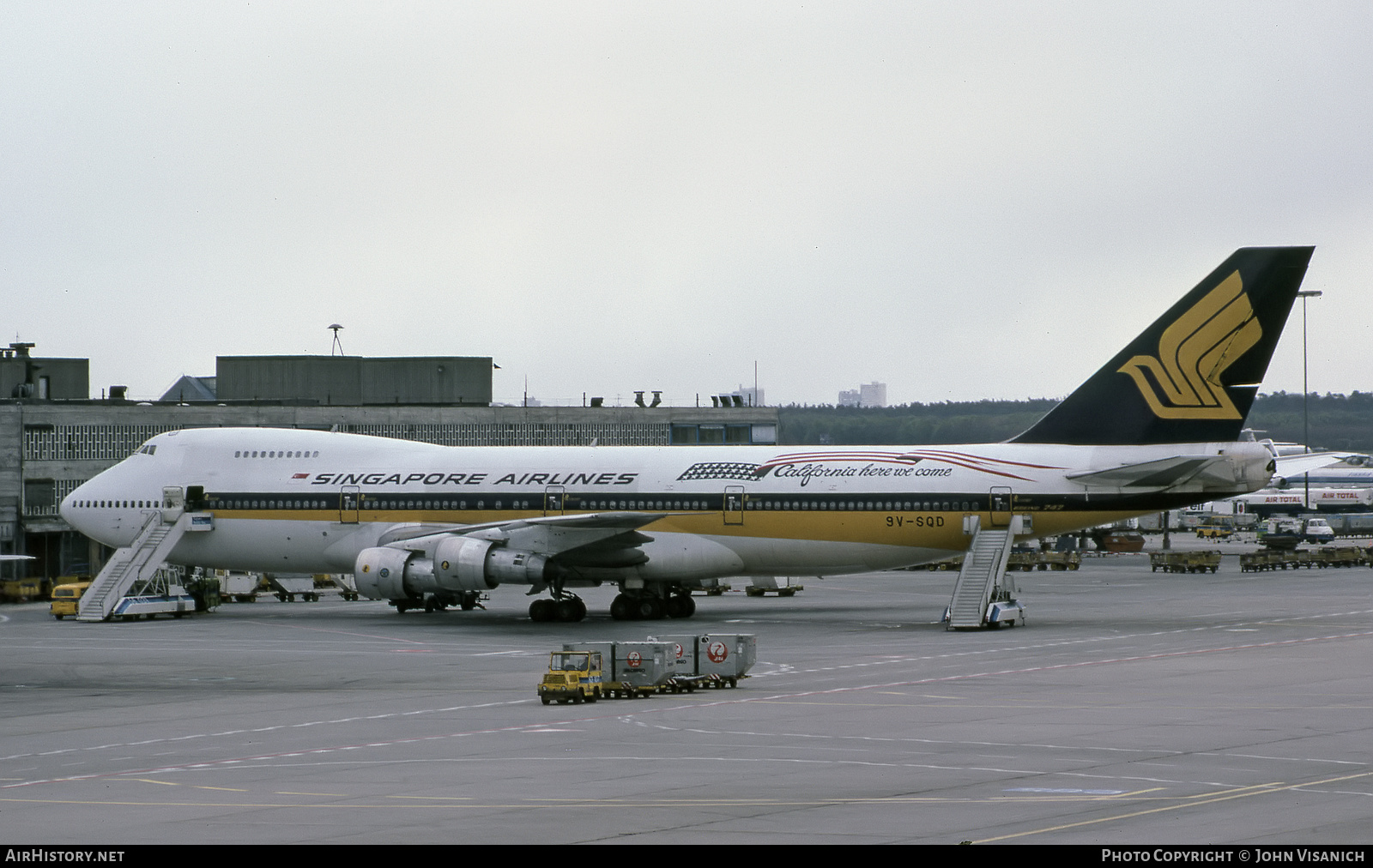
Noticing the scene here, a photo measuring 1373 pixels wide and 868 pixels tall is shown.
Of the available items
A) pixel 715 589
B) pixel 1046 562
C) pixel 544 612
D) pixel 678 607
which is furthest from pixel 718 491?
pixel 1046 562

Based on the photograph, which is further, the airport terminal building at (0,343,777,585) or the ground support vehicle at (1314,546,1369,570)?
the ground support vehicle at (1314,546,1369,570)

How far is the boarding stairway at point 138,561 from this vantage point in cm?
4827

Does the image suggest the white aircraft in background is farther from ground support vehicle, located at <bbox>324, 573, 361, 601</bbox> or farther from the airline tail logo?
ground support vehicle, located at <bbox>324, 573, 361, 601</bbox>

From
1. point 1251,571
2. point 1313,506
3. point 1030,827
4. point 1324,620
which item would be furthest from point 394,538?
point 1313,506

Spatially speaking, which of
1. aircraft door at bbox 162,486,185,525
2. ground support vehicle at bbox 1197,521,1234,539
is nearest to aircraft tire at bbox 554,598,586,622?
aircraft door at bbox 162,486,185,525

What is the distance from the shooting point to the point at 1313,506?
437ft

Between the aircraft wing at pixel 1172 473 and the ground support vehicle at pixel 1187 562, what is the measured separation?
3049 centimetres

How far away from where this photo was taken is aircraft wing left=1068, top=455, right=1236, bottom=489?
41.4 metres

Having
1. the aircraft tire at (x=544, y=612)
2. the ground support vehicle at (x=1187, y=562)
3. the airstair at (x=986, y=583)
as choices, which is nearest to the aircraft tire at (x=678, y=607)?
the aircraft tire at (x=544, y=612)

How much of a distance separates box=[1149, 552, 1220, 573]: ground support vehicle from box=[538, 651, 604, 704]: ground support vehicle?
4984 centimetres

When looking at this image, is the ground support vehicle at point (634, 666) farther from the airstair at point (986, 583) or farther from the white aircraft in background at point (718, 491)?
the airstair at point (986, 583)

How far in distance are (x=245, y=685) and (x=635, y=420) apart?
50053 millimetres

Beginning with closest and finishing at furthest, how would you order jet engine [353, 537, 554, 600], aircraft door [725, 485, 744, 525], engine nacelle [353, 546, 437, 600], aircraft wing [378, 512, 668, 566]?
aircraft wing [378, 512, 668, 566] → jet engine [353, 537, 554, 600] → engine nacelle [353, 546, 437, 600] → aircraft door [725, 485, 744, 525]

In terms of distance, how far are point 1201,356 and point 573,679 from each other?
77.7ft
